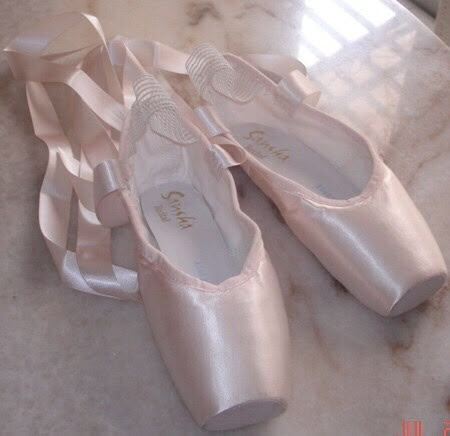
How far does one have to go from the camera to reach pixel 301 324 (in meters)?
0.92

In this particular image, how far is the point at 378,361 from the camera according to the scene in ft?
2.88

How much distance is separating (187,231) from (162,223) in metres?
0.04

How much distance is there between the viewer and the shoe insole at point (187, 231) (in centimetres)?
95

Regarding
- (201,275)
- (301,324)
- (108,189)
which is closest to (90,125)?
(108,189)

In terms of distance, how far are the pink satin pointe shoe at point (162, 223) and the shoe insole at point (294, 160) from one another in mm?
83

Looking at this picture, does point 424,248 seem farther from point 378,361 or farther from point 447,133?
point 447,133

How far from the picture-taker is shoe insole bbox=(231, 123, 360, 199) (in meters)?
1.03
